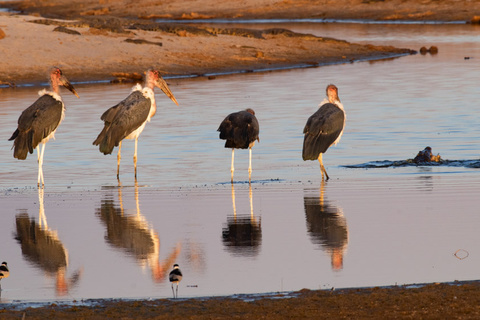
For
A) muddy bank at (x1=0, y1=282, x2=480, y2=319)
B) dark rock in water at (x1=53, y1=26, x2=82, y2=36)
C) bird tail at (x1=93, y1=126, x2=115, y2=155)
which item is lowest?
muddy bank at (x1=0, y1=282, x2=480, y2=319)

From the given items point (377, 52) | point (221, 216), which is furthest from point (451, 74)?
point (221, 216)

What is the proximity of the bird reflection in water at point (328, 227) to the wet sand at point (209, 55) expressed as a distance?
135cm

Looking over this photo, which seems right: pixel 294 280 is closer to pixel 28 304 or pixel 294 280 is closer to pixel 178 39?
pixel 28 304

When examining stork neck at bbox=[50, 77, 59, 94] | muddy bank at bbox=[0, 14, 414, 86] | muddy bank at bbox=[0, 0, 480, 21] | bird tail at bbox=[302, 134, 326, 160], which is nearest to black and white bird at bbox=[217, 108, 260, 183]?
bird tail at bbox=[302, 134, 326, 160]

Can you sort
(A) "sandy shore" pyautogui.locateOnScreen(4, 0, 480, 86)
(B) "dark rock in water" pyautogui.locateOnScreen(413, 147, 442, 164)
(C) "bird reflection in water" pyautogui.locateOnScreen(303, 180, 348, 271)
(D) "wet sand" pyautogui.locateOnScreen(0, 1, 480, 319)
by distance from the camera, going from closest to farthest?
1. (D) "wet sand" pyautogui.locateOnScreen(0, 1, 480, 319)
2. (C) "bird reflection in water" pyautogui.locateOnScreen(303, 180, 348, 271)
3. (B) "dark rock in water" pyautogui.locateOnScreen(413, 147, 442, 164)
4. (A) "sandy shore" pyautogui.locateOnScreen(4, 0, 480, 86)

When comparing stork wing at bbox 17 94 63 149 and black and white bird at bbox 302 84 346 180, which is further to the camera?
stork wing at bbox 17 94 63 149

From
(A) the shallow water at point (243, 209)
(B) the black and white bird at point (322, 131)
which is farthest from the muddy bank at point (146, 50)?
(B) the black and white bird at point (322, 131)

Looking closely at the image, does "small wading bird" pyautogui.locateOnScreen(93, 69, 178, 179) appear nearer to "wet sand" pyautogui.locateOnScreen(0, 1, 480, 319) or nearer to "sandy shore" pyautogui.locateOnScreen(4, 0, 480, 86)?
"wet sand" pyautogui.locateOnScreen(0, 1, 480, 319)

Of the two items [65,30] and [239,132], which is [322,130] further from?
[65,30]

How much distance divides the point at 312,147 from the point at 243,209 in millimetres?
2706

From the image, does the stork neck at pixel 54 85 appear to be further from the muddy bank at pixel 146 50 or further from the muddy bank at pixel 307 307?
the muddy bank at pixel 146 50

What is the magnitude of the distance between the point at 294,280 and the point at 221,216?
296 cm

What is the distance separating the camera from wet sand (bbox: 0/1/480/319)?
6379mm

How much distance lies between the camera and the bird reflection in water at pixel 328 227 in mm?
8398
